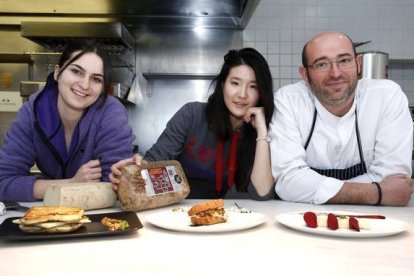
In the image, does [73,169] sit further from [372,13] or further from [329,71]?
[372,13]

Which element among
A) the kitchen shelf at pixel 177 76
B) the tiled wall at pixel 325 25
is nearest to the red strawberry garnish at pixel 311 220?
the kitchen shelf at pixel 177 76

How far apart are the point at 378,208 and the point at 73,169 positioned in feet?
3.76

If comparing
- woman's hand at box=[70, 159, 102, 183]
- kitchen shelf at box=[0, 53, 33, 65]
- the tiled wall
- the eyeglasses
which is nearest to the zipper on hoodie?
woman's hand at box=[70, 159, 102, 183]

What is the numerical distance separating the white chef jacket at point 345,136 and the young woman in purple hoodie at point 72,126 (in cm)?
62

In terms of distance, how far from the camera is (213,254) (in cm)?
78

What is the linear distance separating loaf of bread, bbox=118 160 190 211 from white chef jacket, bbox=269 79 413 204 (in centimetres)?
45

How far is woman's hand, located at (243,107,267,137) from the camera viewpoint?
1.71 meters

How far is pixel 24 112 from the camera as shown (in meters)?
1.63

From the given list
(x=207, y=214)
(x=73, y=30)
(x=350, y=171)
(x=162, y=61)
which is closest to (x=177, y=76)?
(x=162, y=61)

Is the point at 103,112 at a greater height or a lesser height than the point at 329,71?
lesser

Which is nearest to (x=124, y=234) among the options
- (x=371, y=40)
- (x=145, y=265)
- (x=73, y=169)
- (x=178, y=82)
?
(x=145, y=265)

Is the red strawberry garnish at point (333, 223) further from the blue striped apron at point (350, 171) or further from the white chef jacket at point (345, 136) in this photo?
the blue striped apron at point (350, 171)

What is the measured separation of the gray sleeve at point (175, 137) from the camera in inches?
73.3

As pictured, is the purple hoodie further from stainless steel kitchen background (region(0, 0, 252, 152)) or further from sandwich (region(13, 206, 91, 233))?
stainless steel kitchen background (region(0, 0, 252, 152))
